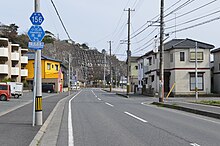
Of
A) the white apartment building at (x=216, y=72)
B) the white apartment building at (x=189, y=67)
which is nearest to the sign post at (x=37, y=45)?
the white apartment building at (x=189, y=67)

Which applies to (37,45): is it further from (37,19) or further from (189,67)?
(189,67)

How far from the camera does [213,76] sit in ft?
168

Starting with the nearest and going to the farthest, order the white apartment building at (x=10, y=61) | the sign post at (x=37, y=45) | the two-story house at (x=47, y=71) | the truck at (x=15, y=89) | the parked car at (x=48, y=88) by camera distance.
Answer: the sign post at (x=37, y=45) → the truck at (x=15, y=89) → the white apartment building at (x=10, y=61) → the parked car at (x=48, y=88) → the two-story house at (x=47, y=71)

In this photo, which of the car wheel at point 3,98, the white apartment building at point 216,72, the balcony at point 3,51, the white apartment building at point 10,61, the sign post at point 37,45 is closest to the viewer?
the sign post at point 37,45

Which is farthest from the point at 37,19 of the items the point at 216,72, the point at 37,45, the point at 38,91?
the point at 216,72

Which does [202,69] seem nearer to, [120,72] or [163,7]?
[163,7]

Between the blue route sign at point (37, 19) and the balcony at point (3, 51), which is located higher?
the balcony at point (3, 51)

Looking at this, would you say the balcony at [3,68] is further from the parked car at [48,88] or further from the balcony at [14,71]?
the parked car at [48,88]

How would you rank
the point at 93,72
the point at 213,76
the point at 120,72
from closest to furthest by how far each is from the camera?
the point at 213,76 < the point at 120,72 < the point at 93,72

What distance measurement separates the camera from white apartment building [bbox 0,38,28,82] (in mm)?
57875

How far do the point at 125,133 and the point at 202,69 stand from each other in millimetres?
37932

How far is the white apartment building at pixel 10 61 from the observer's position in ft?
190

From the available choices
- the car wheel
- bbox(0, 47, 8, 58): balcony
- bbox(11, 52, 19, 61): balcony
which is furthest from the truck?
bbox(11, 52, 19, 61): balcony

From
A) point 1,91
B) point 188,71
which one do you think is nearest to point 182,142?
point 1,91
